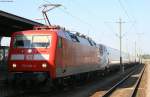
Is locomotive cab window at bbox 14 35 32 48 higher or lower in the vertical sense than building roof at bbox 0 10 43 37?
lower

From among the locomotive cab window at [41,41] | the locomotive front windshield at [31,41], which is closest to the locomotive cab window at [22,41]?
the locomotive front windshield at [31,41]

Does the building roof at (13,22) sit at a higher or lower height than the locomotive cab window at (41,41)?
higher

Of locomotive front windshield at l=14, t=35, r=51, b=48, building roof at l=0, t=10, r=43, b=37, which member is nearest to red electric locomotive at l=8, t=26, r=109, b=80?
locomotive front windshield at l=14, t=35, r=51, b=48

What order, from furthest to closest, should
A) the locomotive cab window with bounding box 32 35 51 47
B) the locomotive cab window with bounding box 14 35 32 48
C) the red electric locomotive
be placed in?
the locomotive cab window with bounding box 14 35 32 48
the locomotive cab window with bounding box 32 35 51 47
the red electric locomotive

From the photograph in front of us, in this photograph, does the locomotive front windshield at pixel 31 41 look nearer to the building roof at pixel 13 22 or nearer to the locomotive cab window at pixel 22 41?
the locomotive cab window at pixel 22 41

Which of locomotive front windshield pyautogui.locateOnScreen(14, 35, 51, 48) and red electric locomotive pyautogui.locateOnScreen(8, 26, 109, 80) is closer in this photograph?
red electric locomotive pyautogui.locateOnScreen(8, 26, 109, 80)

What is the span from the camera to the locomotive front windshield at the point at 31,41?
777 inches

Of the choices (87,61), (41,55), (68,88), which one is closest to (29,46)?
(41,55)

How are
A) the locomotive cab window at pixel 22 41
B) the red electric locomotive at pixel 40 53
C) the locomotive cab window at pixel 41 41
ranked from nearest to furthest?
the red electric locomotive at pixel 40 53
the locomotive cab window at pixel 41 41
the locomotive cab window at pixel 22 41

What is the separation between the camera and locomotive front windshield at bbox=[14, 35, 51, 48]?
19734 millimetres

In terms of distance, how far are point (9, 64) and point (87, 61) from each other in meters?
10.6

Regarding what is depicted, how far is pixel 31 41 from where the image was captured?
1989cm

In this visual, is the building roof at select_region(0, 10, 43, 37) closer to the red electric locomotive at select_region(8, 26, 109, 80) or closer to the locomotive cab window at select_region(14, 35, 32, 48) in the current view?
the red electric locomotive at select_region(8, 26, 109, 80)

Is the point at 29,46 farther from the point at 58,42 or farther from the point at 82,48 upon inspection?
the point at 82,48
